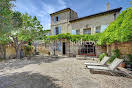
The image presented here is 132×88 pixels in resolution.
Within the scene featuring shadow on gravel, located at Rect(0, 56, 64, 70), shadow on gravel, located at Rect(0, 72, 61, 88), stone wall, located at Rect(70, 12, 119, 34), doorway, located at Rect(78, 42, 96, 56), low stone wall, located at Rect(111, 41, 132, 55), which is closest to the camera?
shadow on gravel, located at Rect(0, 72, 61, 88)

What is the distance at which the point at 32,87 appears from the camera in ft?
9.64

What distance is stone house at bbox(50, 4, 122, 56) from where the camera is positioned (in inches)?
463

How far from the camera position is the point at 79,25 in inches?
551

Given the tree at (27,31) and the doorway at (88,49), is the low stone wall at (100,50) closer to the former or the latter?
the doorway at (88,49)

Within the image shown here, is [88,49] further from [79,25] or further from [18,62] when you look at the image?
[18,62]

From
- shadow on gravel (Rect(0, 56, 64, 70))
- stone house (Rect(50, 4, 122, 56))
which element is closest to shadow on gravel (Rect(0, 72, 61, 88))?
shadow on gravel (Rect(0, 56, 64, 70))

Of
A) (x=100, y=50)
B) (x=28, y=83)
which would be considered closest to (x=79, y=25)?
(x=100, y=50)

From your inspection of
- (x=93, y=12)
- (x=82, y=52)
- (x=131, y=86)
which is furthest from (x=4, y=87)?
(x=93, y=12)

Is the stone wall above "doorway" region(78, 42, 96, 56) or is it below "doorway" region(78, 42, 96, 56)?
above

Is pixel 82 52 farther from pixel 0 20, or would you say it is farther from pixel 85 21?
pixel 0 20

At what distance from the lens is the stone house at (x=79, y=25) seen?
11.8 meters

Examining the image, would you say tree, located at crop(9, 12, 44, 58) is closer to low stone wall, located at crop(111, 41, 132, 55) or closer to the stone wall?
the stone wall

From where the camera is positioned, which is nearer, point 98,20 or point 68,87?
point 68,87

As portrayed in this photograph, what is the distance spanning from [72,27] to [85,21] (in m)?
2.81
